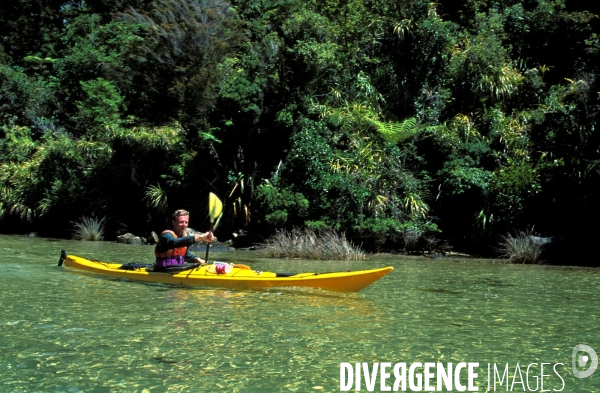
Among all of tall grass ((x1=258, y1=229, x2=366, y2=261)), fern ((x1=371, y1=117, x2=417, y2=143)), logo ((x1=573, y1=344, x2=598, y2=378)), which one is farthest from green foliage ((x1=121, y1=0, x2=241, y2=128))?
logo ((x1=573, y1=344, x2=598, y2=378))

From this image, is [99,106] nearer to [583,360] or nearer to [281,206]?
[281,206]

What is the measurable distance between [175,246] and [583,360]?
5.86 meters

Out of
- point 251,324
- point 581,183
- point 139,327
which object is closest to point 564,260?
point 581,183

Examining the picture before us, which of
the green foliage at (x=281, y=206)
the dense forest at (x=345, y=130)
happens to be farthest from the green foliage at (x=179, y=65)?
the green foliage at (x=281, y=206)

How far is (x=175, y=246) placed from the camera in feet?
33.0

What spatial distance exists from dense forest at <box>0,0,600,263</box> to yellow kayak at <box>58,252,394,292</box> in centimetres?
708

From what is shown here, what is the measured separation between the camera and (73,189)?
22.9m

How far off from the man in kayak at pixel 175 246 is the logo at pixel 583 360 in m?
5.28

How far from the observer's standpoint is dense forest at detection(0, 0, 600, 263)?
17.2 meters

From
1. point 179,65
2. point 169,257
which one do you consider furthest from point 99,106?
point 169,257

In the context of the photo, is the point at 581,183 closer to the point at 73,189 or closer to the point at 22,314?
the point at 22,314

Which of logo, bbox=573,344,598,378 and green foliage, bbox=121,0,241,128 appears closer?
Result: logo, bbox=573,344,598,378

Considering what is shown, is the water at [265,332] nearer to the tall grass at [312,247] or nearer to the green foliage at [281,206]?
the tall grass at [312,247]

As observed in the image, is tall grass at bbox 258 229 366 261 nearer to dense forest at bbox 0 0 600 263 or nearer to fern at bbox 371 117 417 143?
dense forest at bbox 0 0 600 263
